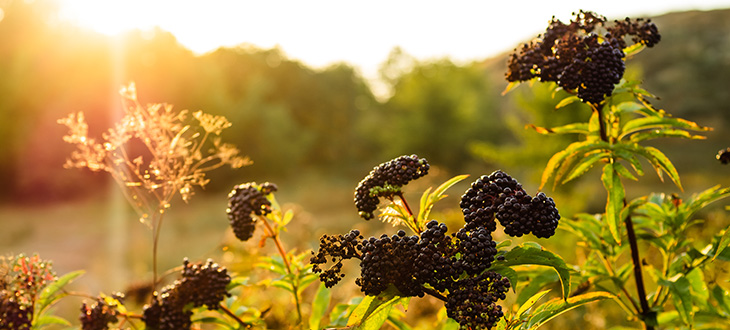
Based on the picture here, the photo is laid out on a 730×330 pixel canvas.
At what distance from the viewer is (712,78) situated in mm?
46812

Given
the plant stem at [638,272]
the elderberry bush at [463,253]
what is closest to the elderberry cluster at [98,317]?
the elderberry bush at [463,253]

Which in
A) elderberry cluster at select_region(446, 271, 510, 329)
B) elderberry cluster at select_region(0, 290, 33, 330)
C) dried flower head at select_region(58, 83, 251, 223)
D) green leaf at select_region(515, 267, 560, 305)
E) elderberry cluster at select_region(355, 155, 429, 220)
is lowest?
elderberry cluster at select_region(446, 271, 510, 329)

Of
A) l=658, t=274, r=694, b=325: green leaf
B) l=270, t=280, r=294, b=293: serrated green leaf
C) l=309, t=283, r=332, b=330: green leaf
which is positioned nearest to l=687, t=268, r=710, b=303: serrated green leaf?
l=658, t=274, r=694, b=325: green leaf

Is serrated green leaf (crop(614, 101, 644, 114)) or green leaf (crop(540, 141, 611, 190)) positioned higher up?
serrated green leaf (crop(614, 101, 644, 114))

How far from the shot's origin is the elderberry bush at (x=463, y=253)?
1411mm

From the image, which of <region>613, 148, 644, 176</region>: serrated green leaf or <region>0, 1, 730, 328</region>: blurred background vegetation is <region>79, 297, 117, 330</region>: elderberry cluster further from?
<region>0, 1, 730, 328</region>: blurred background vegetation

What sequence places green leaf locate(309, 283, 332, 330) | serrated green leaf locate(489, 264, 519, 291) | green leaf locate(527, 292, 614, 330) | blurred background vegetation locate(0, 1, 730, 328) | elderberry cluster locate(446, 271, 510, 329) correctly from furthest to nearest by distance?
blurred background vegetation locate(0, 1, 730, 328) → green leaf locate(309, 283, 332, 330) → green leaf locate(527, 292, 614, 330) → serrated green leaf locate(489, 264, 519, 291) → elderberry cluster locate(446, 271, 510, 329)

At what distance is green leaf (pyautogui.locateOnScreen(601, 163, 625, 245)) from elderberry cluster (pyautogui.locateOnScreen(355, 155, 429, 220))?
35.7 inches

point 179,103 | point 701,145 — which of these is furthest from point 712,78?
point 179,103

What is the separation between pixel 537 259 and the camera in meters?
1.53

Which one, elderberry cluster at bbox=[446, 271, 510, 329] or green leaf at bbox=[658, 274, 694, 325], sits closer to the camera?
elderberry cluster at bbox=[446, 271, 510, 329]

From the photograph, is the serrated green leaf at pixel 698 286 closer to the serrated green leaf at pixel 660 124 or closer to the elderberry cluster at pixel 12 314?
the serrated green leaf at pixel 660 124

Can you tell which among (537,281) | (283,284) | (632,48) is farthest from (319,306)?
(632,48)

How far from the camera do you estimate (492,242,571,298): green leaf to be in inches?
60.0
